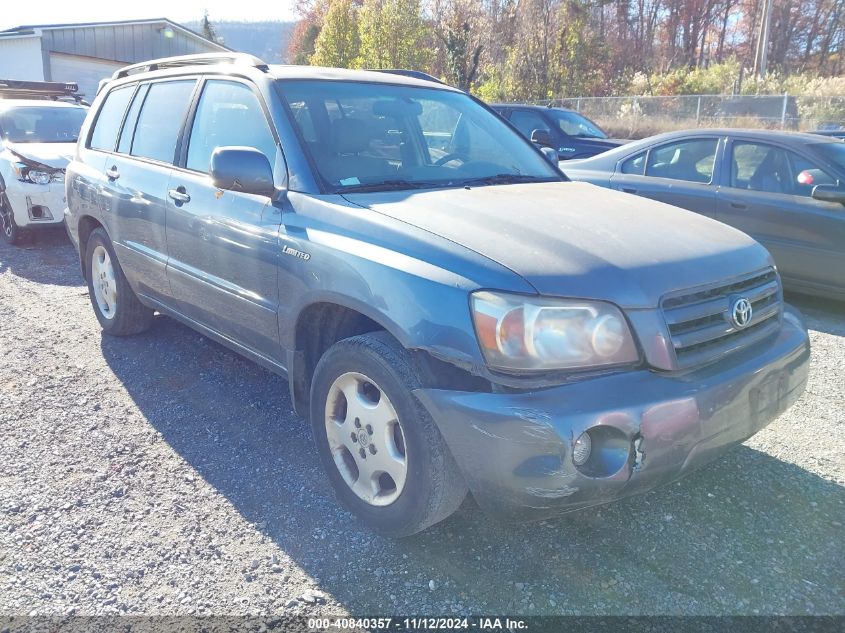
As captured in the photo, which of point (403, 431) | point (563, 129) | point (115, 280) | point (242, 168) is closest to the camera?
point (403, 431)

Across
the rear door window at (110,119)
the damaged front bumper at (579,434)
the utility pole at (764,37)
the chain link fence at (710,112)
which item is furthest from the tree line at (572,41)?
the damaged front bumper at (579,434)

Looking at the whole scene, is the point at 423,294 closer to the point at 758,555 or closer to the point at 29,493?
the point at 758,555

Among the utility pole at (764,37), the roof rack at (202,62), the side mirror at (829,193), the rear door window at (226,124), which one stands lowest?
the side mirror at (829,193)

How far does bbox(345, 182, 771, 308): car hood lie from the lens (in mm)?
2385

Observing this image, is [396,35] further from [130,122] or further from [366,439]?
[366,439]

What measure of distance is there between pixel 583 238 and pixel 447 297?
2.11 ft

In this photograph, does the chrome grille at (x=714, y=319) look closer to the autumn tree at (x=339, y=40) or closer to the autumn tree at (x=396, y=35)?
the autumn tree at (x=396, y=35)

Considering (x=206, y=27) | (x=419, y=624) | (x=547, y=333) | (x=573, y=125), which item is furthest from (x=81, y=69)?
(x=206, y=27)

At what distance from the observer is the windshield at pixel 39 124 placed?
902 centimetres

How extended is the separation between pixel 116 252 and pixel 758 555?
4.11 meters

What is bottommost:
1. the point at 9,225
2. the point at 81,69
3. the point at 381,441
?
the point at 9,225

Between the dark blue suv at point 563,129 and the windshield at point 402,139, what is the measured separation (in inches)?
315

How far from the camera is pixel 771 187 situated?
6.02m

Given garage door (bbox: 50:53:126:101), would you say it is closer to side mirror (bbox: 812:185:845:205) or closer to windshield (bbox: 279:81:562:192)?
windshield (bbox: 279:81:562:192)
